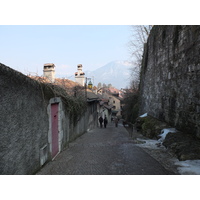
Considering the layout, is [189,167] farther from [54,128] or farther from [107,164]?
[54,128]

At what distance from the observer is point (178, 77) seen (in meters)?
6.69

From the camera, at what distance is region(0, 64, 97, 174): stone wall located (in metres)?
3.03

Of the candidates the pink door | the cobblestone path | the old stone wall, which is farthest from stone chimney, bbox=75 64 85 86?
the cobblestone path

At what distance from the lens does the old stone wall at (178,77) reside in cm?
537

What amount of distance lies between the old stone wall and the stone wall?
420cm

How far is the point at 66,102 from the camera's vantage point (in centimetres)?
744

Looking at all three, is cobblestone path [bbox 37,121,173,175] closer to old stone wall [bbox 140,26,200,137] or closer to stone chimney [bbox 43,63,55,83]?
old stone wall [bbox 140,26,200,137]

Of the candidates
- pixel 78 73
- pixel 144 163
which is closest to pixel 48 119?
pixel 144 163

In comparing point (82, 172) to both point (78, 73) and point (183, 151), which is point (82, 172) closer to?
point (183, 151)

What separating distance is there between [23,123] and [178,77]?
17.8ft

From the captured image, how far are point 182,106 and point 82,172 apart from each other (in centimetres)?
400

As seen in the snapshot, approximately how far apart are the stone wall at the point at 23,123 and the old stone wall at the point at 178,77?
4.20m

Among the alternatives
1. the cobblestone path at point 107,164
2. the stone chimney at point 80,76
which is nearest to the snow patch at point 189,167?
the cobblestone path at point 107,164

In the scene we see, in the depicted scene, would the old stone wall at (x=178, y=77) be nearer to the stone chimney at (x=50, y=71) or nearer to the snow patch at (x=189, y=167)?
the snow patch at (x=189, y=167)
